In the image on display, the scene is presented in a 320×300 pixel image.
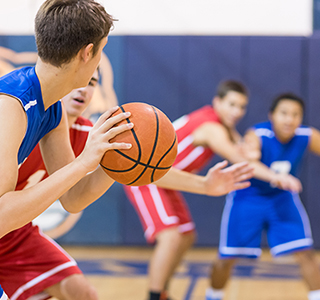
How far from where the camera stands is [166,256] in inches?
139

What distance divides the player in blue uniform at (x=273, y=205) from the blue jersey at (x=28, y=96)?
7.22ft

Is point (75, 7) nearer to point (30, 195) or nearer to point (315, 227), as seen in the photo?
point (30, 195)

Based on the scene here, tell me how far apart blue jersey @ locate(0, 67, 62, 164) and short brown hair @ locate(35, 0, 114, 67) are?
0.10 meters

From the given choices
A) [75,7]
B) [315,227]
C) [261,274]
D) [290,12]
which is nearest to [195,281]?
[261,274]

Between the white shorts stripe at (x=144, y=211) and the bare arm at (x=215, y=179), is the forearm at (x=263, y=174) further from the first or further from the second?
the bare arm at (x=215, y=179)

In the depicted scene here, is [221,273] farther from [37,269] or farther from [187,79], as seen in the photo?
[187,79]

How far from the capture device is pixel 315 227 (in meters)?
5.83

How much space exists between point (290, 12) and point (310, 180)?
8.33 ft

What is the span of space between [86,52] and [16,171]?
462mm

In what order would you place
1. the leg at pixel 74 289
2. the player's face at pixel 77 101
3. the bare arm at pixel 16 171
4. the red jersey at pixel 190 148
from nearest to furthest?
the bare arm at pixel 16 171 → the leg at pixel 74 289 → the player's face at pixel 77 101 → the red jersey at pixel 190 148

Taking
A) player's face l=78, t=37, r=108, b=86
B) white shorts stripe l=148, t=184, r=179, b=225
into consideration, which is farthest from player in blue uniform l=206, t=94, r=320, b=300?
player's face l=78, t=37, r=108, b=86

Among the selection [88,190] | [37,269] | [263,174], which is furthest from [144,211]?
[88,190]

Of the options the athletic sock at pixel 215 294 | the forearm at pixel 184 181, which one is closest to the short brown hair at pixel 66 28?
the forearm at pixel 184 181

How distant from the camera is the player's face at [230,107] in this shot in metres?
3.96
